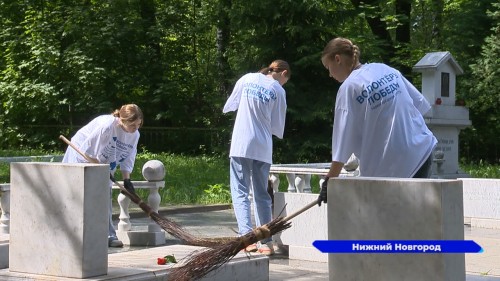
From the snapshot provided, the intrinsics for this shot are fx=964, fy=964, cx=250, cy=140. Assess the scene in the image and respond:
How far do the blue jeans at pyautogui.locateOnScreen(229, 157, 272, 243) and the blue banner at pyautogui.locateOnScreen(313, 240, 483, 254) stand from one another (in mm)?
4290

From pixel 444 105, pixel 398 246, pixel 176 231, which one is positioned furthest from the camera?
pixel 444 105

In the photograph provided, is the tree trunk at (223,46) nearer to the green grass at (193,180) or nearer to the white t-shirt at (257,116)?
the green grass at (193,180)

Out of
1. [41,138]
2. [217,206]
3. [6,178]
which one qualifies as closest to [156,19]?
[41,138]

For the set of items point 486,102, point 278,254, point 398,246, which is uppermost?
point 398,246

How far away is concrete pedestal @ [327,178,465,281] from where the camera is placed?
4387 millimetres

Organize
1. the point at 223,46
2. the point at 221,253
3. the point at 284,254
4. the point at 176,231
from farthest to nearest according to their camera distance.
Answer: the point at 223,46, the point at 284,254, the point at 176,231, the point at 221,253

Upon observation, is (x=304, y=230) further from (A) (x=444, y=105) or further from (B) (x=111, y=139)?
(A) (x=444, y=105)

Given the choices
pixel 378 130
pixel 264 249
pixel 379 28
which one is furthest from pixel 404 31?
pixel 378 130

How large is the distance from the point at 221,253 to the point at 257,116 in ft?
10.4

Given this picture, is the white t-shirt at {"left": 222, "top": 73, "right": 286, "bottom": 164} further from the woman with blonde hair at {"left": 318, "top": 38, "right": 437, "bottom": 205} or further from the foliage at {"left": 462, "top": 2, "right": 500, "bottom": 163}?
the foliage at {"left": 462, "top": 2, "right": 500, "bottom": 163}

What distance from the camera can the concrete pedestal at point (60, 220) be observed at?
661 centimetres

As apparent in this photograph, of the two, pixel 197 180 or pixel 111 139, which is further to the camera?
pixel 197 180

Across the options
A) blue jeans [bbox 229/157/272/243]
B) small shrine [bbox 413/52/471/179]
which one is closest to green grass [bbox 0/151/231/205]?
small shrine [bbox 413/52/471/179]

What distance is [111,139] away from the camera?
9648 millimetres
